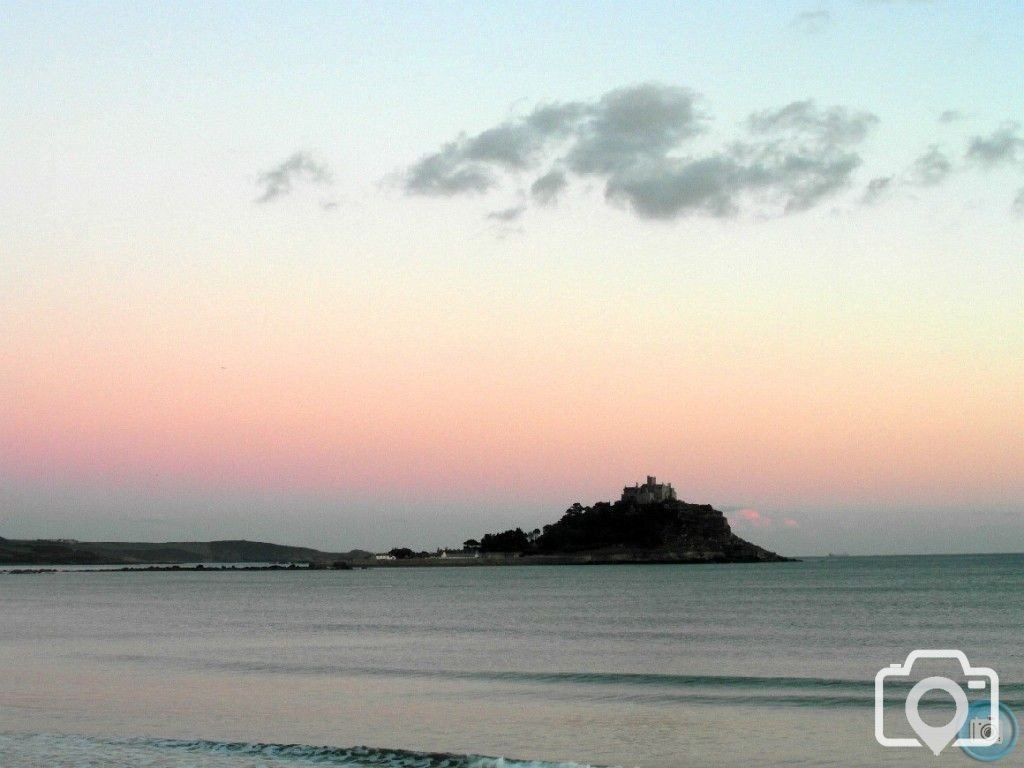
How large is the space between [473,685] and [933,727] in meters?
13.5

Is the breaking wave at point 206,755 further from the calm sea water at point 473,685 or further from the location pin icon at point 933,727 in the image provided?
the location pin icon at point 933,727

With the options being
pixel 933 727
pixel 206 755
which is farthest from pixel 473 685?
pixel 933 727

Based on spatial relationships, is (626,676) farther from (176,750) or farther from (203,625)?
(203,625)

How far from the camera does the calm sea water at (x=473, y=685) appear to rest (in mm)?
22797

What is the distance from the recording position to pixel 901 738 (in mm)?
24000

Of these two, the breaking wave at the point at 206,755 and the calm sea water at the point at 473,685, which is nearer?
the breaking wave at the point at 206,755

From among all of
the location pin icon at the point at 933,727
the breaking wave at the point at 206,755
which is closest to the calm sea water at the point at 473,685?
the breaking wave at the point at 206,755

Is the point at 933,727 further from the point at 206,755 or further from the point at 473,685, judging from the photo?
the point at 206,755

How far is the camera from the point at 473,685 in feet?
110

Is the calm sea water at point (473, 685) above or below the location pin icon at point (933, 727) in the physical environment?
below

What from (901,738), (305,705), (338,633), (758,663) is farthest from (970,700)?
(338,633)

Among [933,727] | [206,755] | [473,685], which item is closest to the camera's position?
[206,755]

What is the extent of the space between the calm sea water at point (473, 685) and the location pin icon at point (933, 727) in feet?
2.65

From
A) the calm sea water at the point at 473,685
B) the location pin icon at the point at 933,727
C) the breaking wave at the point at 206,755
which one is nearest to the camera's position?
the breaking wave at the point at 206,755
